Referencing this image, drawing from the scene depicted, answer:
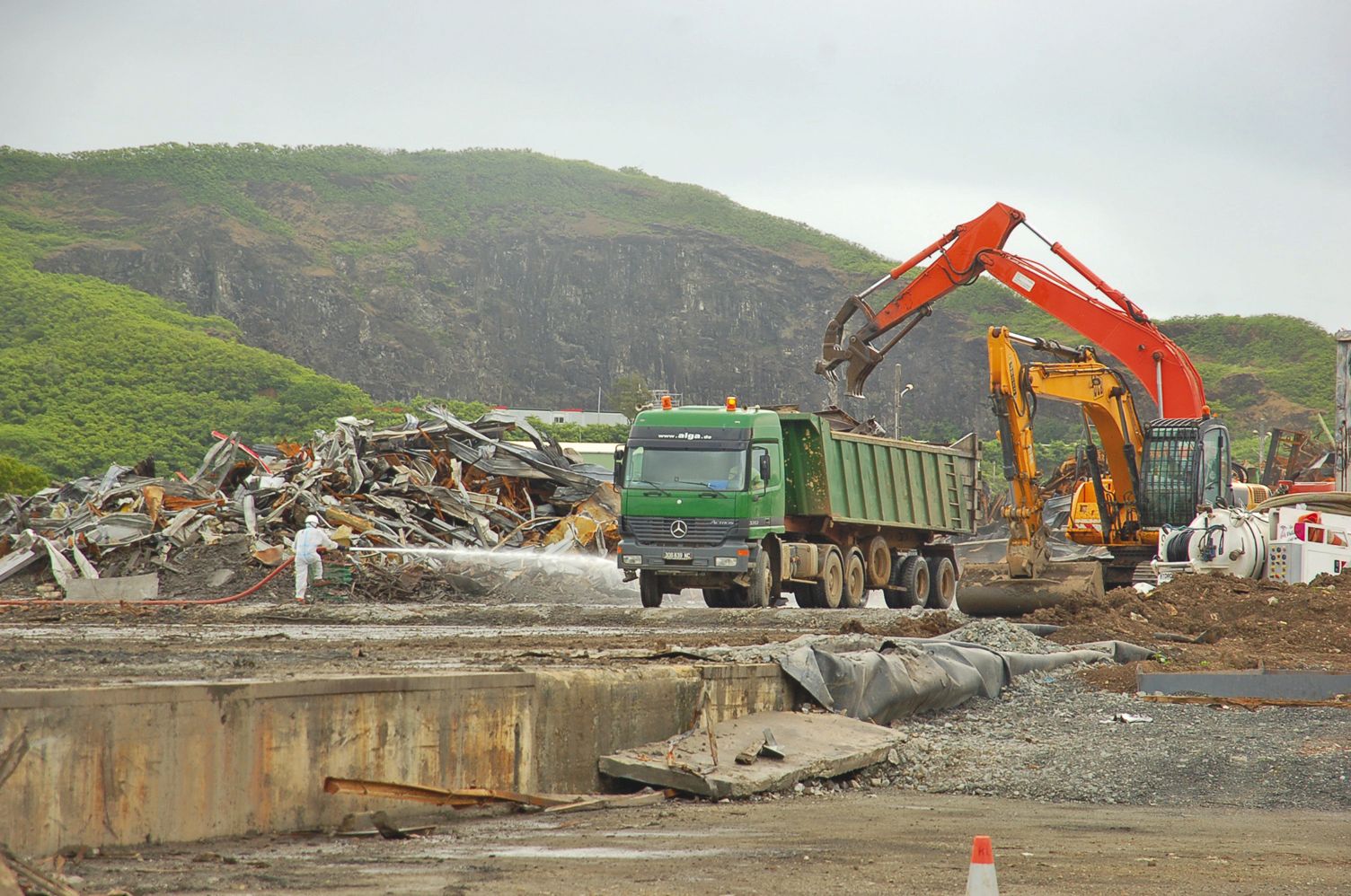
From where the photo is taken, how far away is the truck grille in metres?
20.2

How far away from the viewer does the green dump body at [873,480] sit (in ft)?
72.8

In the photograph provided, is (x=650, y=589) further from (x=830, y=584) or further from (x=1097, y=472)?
(x=1097, y=472)

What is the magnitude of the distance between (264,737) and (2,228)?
389ft

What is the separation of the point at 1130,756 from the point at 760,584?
36.6 ft

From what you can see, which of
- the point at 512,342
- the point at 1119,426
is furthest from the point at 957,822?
the point at 512,342

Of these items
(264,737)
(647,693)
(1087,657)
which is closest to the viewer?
(264,737)

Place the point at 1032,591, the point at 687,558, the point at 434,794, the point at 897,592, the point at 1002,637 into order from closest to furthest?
1. the point at 434,794
2. the point at 1002,637
3. the point at 1032,591
4. the point at 687,558
5. the point at 897,592

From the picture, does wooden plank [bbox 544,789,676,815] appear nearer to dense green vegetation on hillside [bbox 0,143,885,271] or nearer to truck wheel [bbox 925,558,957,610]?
truck wheel [bbox 925,558,957,610]

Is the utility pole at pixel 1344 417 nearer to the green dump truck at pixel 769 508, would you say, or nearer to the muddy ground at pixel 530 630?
the green dump truck at pixel 769 508

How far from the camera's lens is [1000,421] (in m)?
20.0

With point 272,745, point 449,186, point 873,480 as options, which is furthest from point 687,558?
point 449,186

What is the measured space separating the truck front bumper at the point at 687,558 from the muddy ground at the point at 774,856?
39.3ft

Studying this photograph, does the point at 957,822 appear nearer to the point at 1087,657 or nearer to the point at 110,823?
the point at 110,823

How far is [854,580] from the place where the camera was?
2345cm
